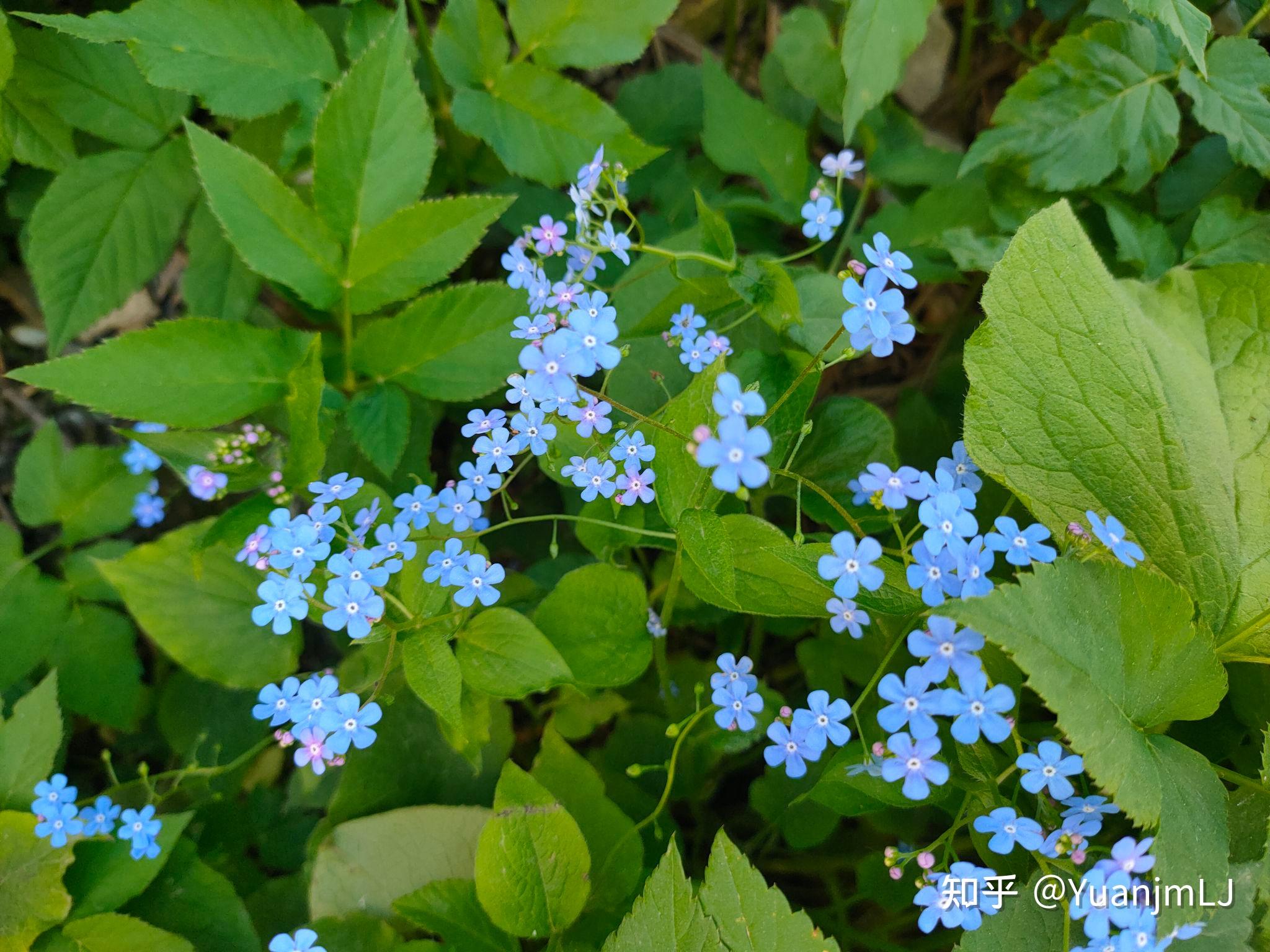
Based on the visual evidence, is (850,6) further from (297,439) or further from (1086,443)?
(297,439)

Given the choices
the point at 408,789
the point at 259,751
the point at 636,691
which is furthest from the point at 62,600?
the point at 636,691

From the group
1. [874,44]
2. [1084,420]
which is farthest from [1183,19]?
[1084,420]

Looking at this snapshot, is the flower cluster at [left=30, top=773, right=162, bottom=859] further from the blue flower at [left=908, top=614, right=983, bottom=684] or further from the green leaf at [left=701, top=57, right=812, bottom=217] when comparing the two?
the green leaf at [left=701, top=57, right=812, bottom=217]

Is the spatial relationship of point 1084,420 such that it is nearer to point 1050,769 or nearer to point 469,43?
point 1050,769

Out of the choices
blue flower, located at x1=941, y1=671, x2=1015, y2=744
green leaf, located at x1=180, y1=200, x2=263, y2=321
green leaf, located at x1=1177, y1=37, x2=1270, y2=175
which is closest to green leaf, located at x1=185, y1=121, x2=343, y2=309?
green leaf, located at x1=180, y1=200, x2=263, y2=321


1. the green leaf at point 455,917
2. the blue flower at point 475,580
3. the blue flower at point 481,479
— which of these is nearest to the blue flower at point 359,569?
the blue flower at point 475,580

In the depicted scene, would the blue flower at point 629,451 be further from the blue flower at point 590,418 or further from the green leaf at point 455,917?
the green leaf at point 455,917
